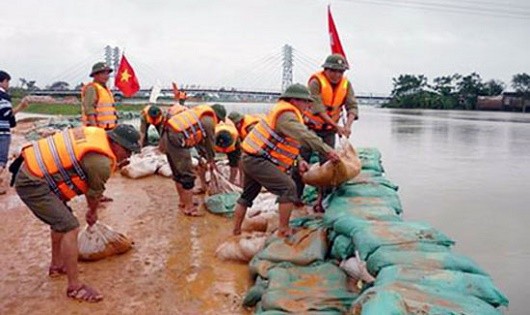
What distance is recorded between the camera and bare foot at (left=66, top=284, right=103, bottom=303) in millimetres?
3336

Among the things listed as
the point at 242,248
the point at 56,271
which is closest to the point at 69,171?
the point at 56,271

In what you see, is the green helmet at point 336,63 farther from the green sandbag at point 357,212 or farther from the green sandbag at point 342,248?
the green sandbag at point 342,248

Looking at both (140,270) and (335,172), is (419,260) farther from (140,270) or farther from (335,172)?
(140,270)

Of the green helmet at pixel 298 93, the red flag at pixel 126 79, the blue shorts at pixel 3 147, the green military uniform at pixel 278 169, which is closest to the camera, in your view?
the green military uniform at pixel 278 169

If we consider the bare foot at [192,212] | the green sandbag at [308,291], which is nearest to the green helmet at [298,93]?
the green sandbag at [308,291]

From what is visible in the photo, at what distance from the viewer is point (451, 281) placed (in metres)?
2.54

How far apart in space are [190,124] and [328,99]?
4.76 feet

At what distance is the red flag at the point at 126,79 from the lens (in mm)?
9234

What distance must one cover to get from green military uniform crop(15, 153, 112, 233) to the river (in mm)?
2947

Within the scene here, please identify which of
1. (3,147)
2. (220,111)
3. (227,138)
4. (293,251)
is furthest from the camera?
(227,138)

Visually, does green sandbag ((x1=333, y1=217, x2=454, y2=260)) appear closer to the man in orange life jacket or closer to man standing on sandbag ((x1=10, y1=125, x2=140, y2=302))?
man standing on sandbag ((x1=10, y1=125, x2=140, y2=302))

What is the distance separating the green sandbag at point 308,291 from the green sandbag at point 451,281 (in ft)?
1.34

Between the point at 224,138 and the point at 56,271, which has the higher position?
the point at 224,138

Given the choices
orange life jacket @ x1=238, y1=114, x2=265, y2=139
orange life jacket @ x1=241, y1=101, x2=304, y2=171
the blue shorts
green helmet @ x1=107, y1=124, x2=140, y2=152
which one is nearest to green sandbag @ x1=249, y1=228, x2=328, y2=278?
orange life jacket @ x1=241, y1=101, x2=304, y2=171
